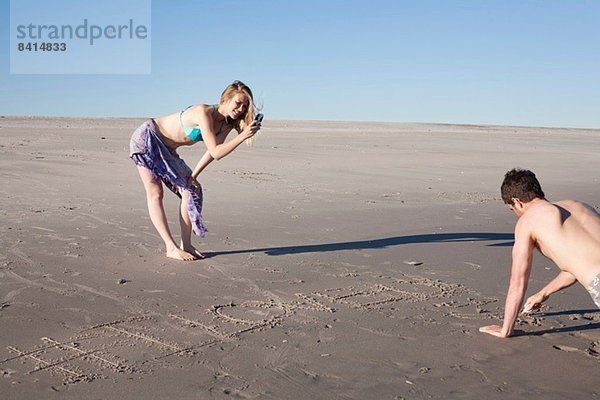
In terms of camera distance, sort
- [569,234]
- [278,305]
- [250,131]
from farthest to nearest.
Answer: [250,131] → [278,305] → [569,234]

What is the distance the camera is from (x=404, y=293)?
512 cm

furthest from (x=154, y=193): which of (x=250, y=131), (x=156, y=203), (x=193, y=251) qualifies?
(x=250, y=131)

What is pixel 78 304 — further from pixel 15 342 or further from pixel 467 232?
pixel 467 232

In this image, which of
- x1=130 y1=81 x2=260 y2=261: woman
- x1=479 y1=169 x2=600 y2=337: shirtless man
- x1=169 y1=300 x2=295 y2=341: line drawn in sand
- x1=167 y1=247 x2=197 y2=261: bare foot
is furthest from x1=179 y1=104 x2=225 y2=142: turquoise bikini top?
x1=479 y1=169 x2=600 y2=337: shirtless man

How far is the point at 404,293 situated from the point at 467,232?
2810mm

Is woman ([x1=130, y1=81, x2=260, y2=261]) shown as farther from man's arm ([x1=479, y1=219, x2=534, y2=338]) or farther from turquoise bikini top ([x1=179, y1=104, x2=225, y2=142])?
man's arm ([x1=479, y1=219, x2=534, y2=338])

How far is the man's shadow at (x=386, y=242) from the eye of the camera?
6578 millimetres

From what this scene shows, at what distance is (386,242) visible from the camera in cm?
708

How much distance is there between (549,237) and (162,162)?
3.58m

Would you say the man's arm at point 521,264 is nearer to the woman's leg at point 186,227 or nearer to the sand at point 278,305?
the sand at point 278,305

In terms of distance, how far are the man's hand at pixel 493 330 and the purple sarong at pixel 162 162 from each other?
289 centimetres

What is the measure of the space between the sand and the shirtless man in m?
0.38

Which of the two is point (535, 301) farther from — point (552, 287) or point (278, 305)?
point (278, 305)

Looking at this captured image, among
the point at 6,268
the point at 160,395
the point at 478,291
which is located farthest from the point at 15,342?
the point at 478,291
